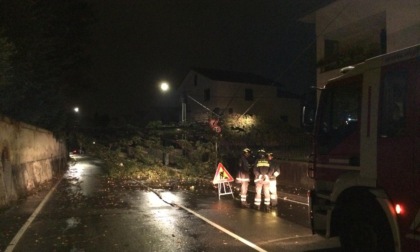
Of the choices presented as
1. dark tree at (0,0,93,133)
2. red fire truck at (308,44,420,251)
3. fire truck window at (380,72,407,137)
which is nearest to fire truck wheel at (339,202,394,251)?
red fire truck at (308,44,420,251)

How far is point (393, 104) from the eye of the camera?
5645 millimetres

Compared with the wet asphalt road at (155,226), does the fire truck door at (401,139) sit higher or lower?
higher

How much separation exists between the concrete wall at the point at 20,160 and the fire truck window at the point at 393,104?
35.4 feet

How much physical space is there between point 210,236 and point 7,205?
7.23 metres

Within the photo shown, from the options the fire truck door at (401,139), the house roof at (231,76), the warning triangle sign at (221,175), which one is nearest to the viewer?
the fire truck door at (401,139)

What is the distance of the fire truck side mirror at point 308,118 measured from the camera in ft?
23.5

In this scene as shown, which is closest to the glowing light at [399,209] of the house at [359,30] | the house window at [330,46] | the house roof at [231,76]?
the house at [359,30]

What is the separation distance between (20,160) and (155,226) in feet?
28.6

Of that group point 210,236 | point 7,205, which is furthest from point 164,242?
point 7,205

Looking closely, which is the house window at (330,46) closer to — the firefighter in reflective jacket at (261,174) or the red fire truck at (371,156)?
the firefighter in reflective jacket at (261,174)

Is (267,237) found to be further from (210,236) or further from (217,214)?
(217,214)

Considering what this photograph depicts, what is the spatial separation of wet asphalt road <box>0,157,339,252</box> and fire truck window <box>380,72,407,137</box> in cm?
306

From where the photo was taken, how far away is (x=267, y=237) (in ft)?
28.9

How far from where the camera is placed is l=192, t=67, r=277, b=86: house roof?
4866 centimetres
